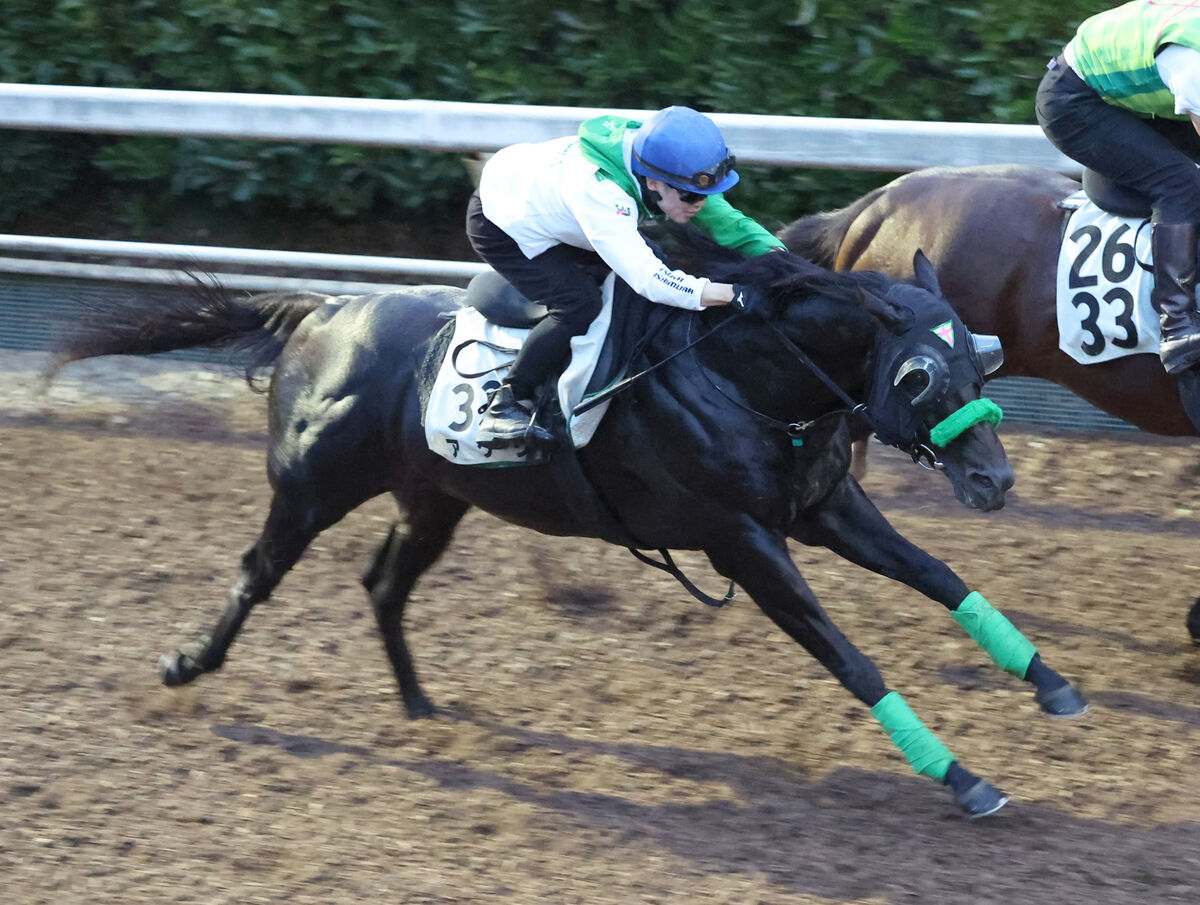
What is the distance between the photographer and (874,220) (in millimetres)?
5457

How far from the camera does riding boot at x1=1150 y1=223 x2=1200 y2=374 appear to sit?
454 cm

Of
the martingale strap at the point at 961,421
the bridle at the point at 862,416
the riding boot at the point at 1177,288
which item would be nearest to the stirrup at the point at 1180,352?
the riding boot at the point at 1177,288

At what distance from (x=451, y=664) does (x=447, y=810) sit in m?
0.98

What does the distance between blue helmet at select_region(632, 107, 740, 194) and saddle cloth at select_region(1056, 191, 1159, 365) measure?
176 cm

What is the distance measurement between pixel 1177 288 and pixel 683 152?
6.23 ft

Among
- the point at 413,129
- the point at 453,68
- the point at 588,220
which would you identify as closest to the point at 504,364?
the point at 588,220

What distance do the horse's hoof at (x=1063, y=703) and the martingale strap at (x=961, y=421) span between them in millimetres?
899

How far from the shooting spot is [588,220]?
3.71 meters

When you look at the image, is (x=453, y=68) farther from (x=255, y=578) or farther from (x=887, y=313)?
(x=887, y=313)

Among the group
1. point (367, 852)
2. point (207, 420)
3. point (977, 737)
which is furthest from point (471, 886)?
point (207, 420)

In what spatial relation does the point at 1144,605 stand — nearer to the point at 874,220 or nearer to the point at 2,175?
the point at 874,220

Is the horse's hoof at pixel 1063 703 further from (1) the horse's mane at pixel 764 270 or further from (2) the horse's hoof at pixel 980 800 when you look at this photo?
(1) the horse's mane at pixel 764 270

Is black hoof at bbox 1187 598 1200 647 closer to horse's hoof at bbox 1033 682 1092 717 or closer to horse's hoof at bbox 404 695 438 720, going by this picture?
horse's hoof at bbox 1033 682 1092 717

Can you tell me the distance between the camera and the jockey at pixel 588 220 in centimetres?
368
